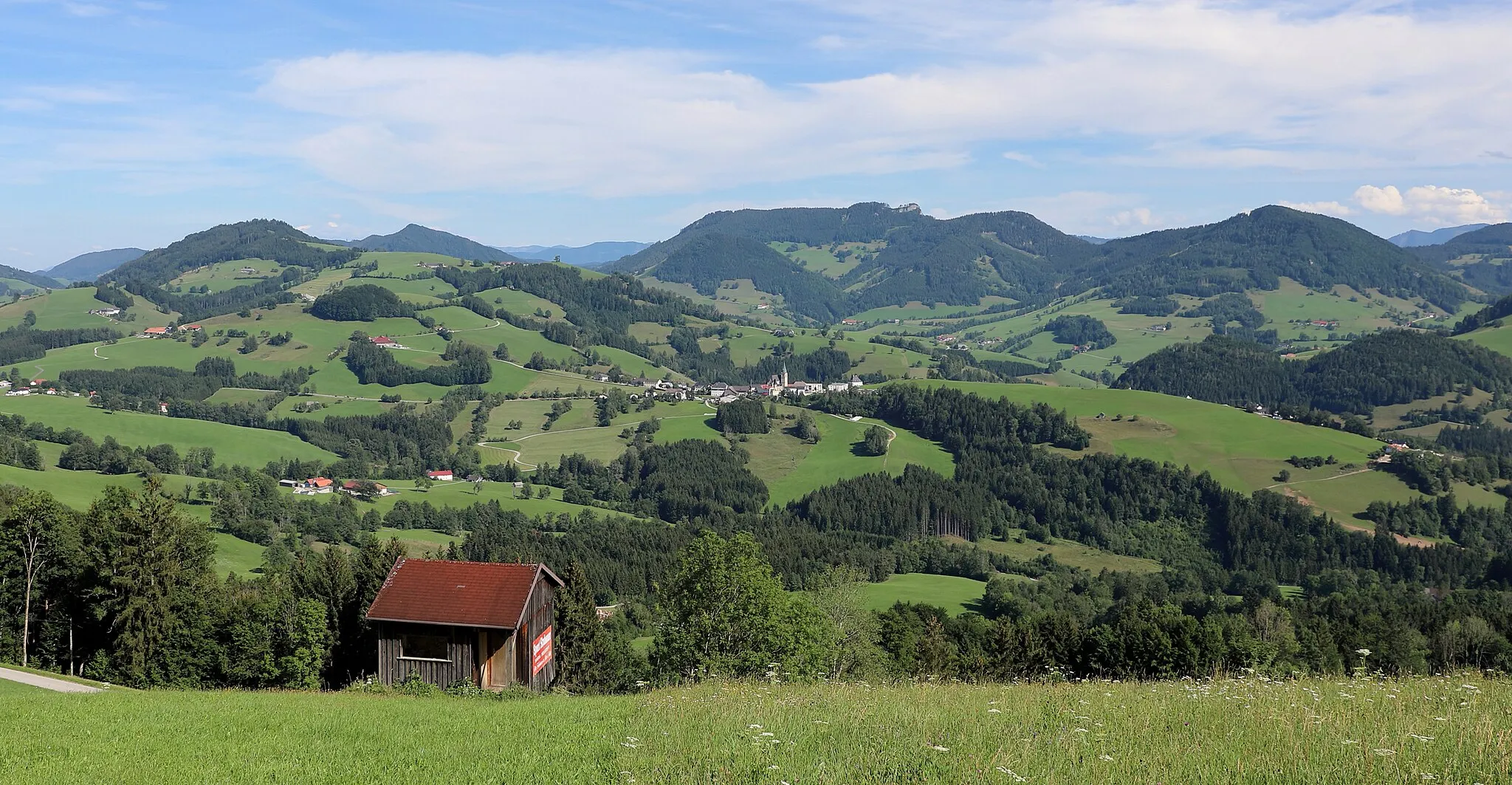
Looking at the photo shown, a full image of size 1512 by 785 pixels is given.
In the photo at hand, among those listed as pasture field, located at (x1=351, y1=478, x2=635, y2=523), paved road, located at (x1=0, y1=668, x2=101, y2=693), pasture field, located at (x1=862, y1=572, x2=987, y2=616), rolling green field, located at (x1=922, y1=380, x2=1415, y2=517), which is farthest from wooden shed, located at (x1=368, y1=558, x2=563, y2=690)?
rolling green field, located at (x1=922, y1=380, x2=1415, y2=517)

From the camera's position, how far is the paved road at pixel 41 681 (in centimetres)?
3459

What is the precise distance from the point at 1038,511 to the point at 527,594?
151 meters

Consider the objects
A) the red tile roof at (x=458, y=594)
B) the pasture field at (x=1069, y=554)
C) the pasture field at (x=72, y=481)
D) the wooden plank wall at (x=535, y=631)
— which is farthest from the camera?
the pasture field at (x=1069, y=554)

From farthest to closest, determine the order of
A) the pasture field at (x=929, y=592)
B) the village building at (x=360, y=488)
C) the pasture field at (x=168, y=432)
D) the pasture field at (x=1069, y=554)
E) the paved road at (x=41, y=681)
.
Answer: the pasture field at (x=168, y=432) → the village building at (x=360, y=488) → the pasture field at (x=1069, y=554) → the pasture field at (x=929, y=592) → the paved road at (x=41, y=681)

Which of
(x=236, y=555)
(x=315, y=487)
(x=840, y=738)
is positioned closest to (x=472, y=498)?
(x=315, y=487)

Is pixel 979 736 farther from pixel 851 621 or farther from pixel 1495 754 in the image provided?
pixel 851 621

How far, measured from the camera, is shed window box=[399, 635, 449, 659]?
35.3 meters

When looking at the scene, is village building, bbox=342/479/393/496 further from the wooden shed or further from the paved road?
the wooden shed

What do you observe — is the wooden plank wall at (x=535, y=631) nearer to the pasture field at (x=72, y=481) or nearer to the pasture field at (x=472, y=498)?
the pasture field at (x=72, y=481)

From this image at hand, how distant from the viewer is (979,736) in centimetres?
1287

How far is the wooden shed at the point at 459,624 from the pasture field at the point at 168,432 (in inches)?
6266

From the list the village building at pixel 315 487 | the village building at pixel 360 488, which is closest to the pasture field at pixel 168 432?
the village building at pixel 315 487

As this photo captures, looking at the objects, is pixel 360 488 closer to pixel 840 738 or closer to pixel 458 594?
pixel 458 594

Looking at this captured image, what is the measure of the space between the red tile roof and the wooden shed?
0.03 metres
